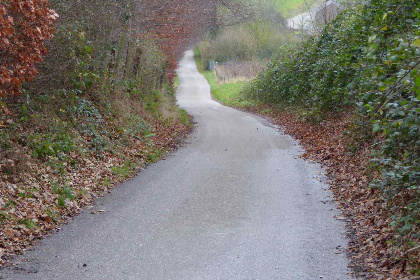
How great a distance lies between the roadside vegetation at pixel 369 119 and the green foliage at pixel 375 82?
29 mm

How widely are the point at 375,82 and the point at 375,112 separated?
3.59 ft

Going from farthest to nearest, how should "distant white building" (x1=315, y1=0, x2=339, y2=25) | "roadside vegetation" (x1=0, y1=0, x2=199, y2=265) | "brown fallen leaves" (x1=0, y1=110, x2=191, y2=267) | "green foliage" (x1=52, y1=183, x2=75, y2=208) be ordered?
"distant white building" (x1=315, y1=0, x2=339, y2=25) < "green foliage" (x1=52, y1=183, x2=75, y2=208) < "roadside vegetation" (x1=0, y1=0, x2=199, y2=265) < "brown fallen leaves" (x1=0, y1=110, x2=191, y2=267)

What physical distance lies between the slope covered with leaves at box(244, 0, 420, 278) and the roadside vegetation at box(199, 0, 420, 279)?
21mm

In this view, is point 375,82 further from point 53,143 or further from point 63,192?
point 53,143

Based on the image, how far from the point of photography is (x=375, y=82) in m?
10.2

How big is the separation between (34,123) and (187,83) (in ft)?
150

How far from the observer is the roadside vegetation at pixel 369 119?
6.63 metres

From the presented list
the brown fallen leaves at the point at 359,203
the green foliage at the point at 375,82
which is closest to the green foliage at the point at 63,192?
the brown fallen leaves at the point at 359,203

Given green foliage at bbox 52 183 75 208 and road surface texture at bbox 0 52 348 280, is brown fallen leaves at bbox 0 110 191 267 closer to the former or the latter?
green foliage at bbox 52 183 75 208

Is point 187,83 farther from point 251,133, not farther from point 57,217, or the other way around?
point 57,217

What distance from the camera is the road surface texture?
6590mm

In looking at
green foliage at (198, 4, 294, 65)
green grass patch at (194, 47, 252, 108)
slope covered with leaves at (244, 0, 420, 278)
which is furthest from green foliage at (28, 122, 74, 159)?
green foliage at (198, 4, 294, 65)

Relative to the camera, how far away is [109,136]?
49.3ft

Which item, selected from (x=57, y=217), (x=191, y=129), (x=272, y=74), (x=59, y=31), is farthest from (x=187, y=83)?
(x=57, y=217)
